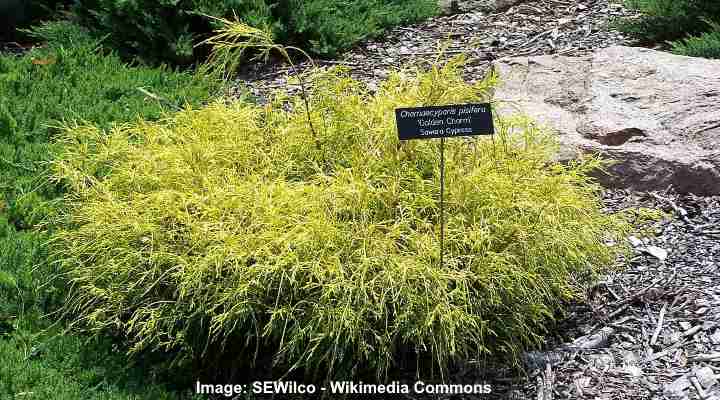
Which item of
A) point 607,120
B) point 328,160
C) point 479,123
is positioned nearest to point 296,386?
point 328,160

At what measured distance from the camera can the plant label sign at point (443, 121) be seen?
2.88 metres

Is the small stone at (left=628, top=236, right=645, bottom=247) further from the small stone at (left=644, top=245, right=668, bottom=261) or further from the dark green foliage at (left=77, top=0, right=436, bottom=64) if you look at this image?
the dark green foliage at (left=77, top=0, right=436, bottom=64)

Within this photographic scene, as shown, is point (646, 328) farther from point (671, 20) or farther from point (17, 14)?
point (17, 14)

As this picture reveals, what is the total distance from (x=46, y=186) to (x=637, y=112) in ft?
9.45

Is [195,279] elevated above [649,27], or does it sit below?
above

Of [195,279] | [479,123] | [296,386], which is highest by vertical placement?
[479,123]

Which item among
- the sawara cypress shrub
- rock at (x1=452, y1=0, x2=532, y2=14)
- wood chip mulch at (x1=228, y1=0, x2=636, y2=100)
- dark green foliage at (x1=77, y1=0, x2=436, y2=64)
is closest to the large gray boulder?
the sawara cypress shrub

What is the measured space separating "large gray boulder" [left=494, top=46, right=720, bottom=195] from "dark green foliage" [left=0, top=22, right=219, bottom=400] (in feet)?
6.54

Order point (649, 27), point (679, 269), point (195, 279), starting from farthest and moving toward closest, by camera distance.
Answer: point (649, 27)
point (679, 269)
point (195, 279)

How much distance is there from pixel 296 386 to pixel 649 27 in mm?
4046

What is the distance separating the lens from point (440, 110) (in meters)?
2.88

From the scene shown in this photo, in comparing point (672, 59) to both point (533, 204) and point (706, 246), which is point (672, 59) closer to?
point (706, 246)

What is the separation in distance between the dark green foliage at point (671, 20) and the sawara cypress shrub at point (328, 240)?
2.77 m

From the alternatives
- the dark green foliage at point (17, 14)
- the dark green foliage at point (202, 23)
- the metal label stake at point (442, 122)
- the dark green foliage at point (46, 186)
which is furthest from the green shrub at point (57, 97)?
the metal label stake at point (442, 122)
